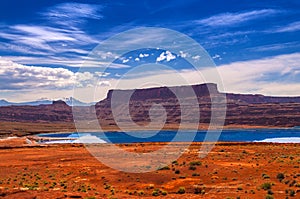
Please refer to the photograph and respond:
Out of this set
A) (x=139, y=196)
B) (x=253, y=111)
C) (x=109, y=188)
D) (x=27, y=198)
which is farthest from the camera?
(x=253, y=111)

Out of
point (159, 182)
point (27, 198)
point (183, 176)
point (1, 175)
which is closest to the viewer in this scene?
point (27, 198)

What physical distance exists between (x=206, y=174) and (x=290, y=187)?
774cm

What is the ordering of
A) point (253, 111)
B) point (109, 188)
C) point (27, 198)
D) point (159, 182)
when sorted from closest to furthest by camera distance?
point (27, 198) < point (109, 188) < point (159, 182) < point (253, 111)

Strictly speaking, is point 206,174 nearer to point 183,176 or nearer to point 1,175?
point 183,176

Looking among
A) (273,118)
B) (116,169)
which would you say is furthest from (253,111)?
(116,169)

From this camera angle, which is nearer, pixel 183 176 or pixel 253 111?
pixel 183 176

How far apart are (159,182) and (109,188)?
385cm

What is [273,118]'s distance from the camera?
5876 inches

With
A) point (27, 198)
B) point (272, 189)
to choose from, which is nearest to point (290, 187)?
point (272, 189)

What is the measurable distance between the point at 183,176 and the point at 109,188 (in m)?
6.69

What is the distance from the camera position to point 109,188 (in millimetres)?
22578

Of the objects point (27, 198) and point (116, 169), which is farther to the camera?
point (116, 169)

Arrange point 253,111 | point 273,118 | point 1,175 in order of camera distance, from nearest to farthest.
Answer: point 1,175
point 273,118
point 253,111

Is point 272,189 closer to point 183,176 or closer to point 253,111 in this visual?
point 183,176
